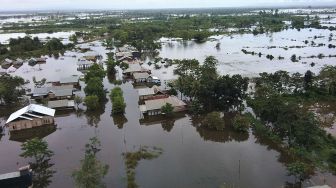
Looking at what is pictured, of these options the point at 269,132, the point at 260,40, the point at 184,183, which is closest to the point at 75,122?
the point at 184,183

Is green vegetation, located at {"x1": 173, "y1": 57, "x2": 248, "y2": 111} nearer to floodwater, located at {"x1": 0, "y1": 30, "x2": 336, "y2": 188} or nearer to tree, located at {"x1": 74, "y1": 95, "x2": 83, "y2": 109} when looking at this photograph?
floodwater, located at {"x1": 0, "y1": 30, "x2": 336, "y2": 188}

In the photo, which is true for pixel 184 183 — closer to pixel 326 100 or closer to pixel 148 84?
pixel 326 100

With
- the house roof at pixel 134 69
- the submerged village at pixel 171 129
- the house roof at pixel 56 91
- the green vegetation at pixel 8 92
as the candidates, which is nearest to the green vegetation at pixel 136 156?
the submerged village at pixel 171 129

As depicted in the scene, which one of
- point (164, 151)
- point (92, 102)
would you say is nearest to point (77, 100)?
point (92, 102)

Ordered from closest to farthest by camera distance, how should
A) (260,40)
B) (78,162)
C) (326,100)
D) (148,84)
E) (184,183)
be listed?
1. (184,183)
2. (78,162)
3. (326,100)
4. (148,84)
5. (260,40)

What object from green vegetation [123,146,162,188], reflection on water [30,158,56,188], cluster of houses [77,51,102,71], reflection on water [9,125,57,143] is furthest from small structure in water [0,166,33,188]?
cluster of houses [77,51,102,71]

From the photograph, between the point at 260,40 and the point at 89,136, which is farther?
the point at 260,40

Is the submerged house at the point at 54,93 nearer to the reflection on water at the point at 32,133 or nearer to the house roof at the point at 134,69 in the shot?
the reflection on water at the point at 32,133
